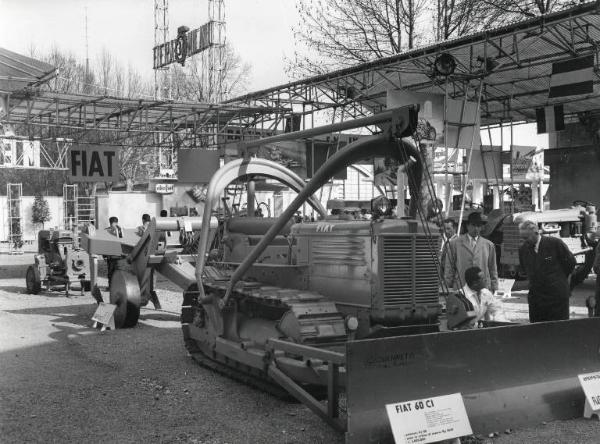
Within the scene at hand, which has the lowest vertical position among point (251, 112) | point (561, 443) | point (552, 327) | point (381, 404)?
point (561, 443)

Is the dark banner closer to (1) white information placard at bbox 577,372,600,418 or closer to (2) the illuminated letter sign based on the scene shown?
(2) the illuminated letter sign

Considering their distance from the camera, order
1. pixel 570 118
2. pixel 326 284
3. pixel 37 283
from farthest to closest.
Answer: pixel 570 118 → pixel 37 283 → pixel 326 284

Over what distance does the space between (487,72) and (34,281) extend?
1027 cm

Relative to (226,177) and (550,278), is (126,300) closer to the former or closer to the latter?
(226,177)

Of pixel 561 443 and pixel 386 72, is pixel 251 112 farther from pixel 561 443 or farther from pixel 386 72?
pixel 561 443

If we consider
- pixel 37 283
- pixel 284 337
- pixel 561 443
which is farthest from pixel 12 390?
pixel 37 283

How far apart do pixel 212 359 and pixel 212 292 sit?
2.37 feet

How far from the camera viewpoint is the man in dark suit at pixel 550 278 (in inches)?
262

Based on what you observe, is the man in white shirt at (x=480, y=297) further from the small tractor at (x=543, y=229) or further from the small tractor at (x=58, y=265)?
the small tractor at (x=58, y=265)

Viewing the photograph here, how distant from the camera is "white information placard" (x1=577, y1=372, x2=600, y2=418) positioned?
17.8 ft

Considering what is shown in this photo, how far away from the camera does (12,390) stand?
651 cm

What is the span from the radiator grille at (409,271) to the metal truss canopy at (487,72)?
721 cm

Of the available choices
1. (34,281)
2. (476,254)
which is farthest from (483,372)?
(34,281)

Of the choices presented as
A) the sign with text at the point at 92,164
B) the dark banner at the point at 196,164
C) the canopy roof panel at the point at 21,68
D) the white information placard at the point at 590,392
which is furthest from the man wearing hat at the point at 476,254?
the dark banner at the point at 196,164
